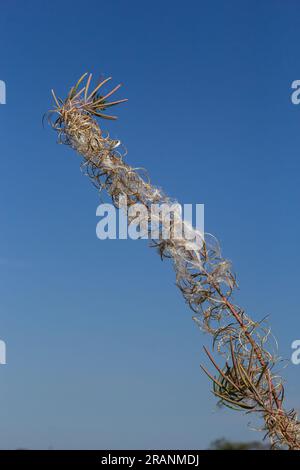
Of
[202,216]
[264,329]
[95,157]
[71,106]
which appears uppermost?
[71,106]

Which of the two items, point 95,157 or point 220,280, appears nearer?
point 220,280

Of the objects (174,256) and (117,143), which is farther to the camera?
(117,143)

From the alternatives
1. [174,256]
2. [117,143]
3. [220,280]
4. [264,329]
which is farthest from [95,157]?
[264,329]

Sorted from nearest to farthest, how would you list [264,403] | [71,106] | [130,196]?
[264,403]
[130,196]
[71,106]

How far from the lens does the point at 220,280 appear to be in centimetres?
395

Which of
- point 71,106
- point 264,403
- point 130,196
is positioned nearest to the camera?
point 264,403
